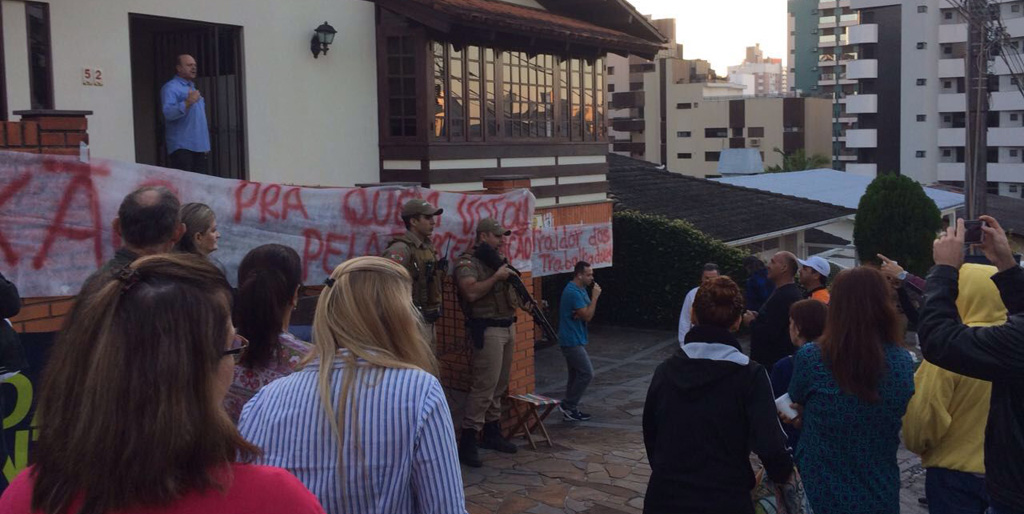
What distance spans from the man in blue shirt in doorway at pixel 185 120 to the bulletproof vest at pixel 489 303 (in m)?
3.04

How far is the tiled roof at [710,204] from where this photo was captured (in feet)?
67.4

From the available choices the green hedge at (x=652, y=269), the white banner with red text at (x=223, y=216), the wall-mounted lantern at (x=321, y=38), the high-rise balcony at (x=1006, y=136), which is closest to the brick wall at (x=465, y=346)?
the white banner with red text at (x=223, y=216)

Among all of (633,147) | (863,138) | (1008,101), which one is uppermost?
(1008,101)

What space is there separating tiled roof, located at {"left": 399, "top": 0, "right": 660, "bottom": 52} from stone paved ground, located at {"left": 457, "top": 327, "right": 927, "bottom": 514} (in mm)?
5296

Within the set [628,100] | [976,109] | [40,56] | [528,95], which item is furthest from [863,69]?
[40,56]

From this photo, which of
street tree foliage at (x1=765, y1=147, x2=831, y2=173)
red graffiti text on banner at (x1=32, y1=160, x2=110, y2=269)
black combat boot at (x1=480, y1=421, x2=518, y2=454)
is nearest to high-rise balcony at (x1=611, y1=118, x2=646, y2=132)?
street tree foliage at (x1=765, y1=147, x2=831, y2=173)

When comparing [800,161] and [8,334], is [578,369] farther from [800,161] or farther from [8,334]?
[800,161]

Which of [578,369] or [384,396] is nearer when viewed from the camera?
[384,396]

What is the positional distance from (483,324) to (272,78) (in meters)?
4.76

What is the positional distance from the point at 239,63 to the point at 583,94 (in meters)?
6.84

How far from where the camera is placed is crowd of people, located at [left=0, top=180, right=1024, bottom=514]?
168 cm

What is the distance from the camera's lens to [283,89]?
11289 millimetres

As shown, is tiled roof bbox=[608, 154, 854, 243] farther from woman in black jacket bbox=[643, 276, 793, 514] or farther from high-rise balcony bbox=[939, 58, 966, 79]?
high-rise balcony bbox=[939, 58, 966, 79]

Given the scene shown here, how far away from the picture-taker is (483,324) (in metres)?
8.25
